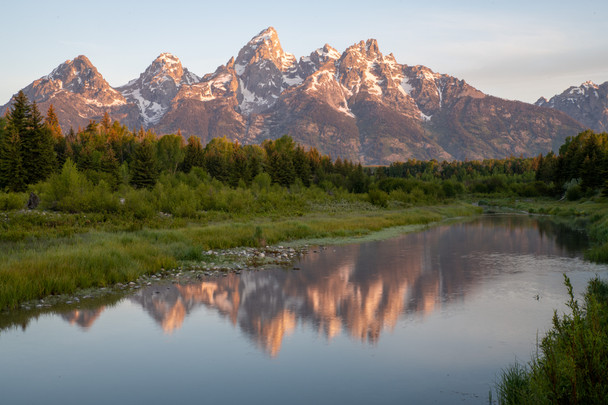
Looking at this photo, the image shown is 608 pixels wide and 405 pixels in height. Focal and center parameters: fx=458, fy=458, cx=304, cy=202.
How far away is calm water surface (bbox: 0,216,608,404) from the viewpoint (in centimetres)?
1051

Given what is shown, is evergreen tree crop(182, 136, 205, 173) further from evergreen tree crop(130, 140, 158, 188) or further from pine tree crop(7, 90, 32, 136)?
pine tree crop(7, 90, 32, 136)

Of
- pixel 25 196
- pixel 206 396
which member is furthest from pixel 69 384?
pixel 25 196

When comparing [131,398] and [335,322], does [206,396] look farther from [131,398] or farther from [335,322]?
[335,322]

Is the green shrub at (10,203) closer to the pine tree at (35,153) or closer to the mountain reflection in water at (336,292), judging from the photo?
the mountain reflection in water at (336,292)

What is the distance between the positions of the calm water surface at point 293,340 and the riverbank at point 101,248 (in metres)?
2.22

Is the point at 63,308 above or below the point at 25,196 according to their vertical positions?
below

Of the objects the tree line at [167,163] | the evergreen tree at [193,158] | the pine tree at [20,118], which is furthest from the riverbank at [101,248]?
the evergreen tree at [193,158]

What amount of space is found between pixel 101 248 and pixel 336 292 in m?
11.6

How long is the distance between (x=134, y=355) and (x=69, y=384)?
2085 millimetres

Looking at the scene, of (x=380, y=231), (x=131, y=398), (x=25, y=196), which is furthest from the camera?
(x=380, y=231)

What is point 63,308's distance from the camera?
53.6 feet

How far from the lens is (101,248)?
22.3m

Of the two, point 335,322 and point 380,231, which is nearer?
point 335,322

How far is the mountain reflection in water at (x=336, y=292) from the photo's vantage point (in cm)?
1547
